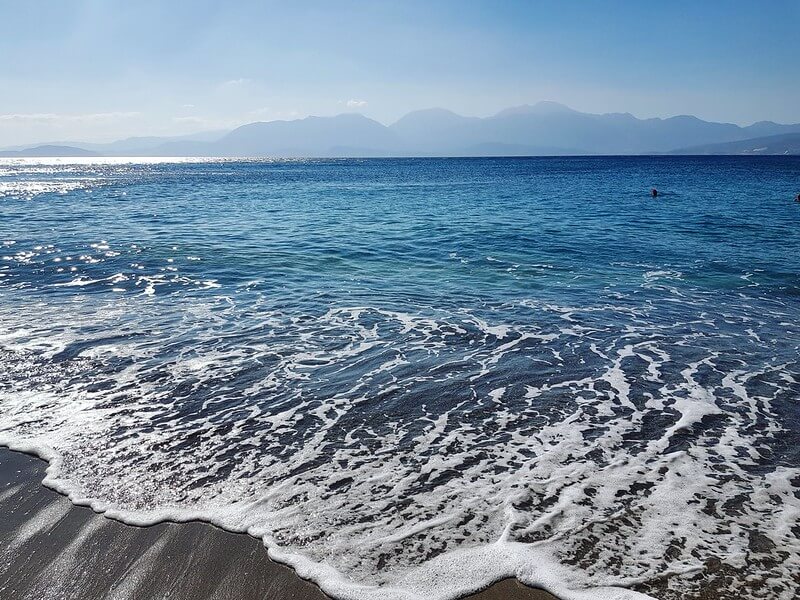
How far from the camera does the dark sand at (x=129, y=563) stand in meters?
5.05

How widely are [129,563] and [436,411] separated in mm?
5228

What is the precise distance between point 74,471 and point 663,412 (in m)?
9.66

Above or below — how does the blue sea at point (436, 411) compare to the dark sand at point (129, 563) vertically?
below

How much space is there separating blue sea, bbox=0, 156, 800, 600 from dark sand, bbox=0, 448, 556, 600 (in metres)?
0.21

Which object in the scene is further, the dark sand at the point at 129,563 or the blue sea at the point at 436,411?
the blue sea at the point at 436,411

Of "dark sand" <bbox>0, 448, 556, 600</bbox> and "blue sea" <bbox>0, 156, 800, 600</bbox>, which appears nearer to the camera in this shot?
"dark sand" <bbox>0, 448, 556, 600</bbox>

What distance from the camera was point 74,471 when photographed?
7.01 meters

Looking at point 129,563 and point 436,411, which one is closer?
point 129,563

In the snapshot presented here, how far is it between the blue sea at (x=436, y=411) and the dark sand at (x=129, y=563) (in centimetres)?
21

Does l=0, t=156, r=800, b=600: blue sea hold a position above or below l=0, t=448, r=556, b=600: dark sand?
below

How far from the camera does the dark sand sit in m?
5.05

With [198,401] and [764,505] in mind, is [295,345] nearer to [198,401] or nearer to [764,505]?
[198,401]

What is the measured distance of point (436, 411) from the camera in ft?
29.8

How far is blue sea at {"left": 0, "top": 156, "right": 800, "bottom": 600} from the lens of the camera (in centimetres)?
573
